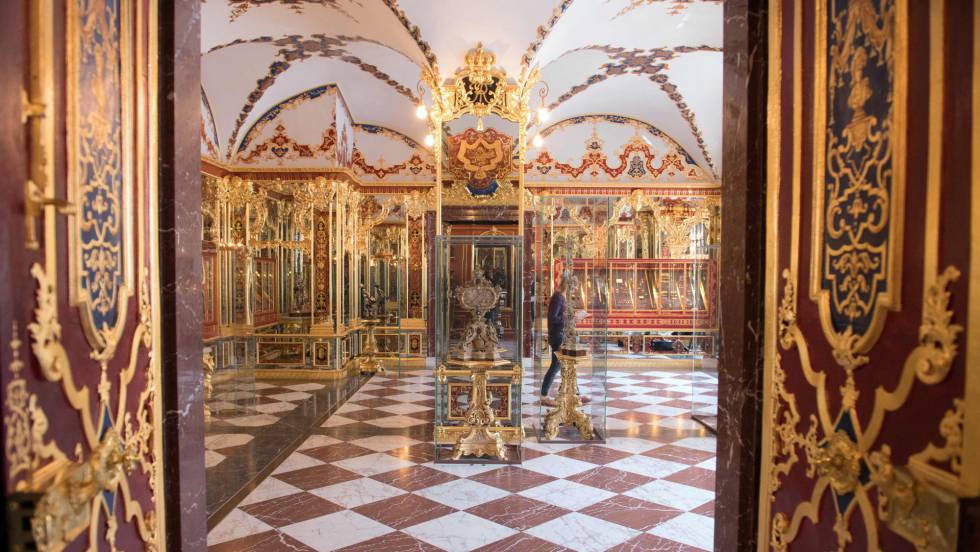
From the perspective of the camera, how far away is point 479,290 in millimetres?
5281

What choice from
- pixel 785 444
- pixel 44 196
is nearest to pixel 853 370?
pixel 785 444

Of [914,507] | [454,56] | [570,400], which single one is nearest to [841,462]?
[914,507]

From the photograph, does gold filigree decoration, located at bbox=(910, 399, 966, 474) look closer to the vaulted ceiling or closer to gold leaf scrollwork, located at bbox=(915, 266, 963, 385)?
gold leaf scrollwork, located at bbox=(915, 266, 963, 385)

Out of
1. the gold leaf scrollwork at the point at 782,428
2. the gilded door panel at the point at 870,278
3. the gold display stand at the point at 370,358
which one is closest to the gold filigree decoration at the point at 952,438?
the gilded door panel at the point at 870,278

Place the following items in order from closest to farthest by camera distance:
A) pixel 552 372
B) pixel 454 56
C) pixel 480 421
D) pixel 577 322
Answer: pixel 480 421, pixel 454 56, pixel 577 322, pixel 552 372

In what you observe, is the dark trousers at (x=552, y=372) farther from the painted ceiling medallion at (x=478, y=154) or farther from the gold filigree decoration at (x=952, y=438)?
the gold filigree decoration at (x=952, y=438)

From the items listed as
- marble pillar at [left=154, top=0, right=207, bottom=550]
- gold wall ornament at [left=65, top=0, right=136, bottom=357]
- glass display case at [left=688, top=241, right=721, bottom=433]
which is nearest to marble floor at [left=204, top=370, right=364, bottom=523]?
marble pillar at [left=154, top=0, right=207, bottom=550]

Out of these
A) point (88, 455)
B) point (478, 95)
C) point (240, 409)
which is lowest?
point (240, 409)

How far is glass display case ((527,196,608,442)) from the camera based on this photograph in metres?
5.82

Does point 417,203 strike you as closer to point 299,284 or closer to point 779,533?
point 299,284

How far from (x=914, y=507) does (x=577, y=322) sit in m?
4.84

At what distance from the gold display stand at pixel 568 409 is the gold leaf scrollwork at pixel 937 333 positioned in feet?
14.8

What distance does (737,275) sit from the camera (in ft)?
6.86

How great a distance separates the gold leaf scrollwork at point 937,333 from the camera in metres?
1.17
